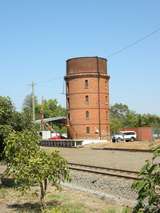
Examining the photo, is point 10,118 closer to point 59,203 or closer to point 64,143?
point 59,203

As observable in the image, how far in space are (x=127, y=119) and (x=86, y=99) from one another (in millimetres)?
62717

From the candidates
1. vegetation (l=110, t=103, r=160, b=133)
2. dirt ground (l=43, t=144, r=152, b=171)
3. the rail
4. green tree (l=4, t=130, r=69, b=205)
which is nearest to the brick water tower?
the rail

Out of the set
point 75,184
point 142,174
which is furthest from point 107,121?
point 142,174

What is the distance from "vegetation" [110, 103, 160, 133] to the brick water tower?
22603 mm

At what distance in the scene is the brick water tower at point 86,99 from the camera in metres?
75.6

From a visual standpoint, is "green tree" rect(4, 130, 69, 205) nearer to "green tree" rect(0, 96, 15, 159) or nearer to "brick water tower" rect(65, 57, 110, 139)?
"green tree" rect(0, 96, 15, 159)

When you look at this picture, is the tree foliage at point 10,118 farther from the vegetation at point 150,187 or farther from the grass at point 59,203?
the vegetation at point 150,187

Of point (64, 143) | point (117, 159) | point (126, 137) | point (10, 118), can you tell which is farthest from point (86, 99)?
point (10, 118)

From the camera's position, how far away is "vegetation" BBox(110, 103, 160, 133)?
356 feet

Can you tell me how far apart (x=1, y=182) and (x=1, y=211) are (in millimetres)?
6159

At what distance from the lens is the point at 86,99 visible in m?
75.9

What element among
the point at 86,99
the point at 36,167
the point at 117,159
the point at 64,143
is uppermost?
the point at 86,99

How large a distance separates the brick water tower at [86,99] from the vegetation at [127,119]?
22603 mm

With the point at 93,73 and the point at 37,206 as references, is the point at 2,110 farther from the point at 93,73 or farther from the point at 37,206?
the point at 93,73
